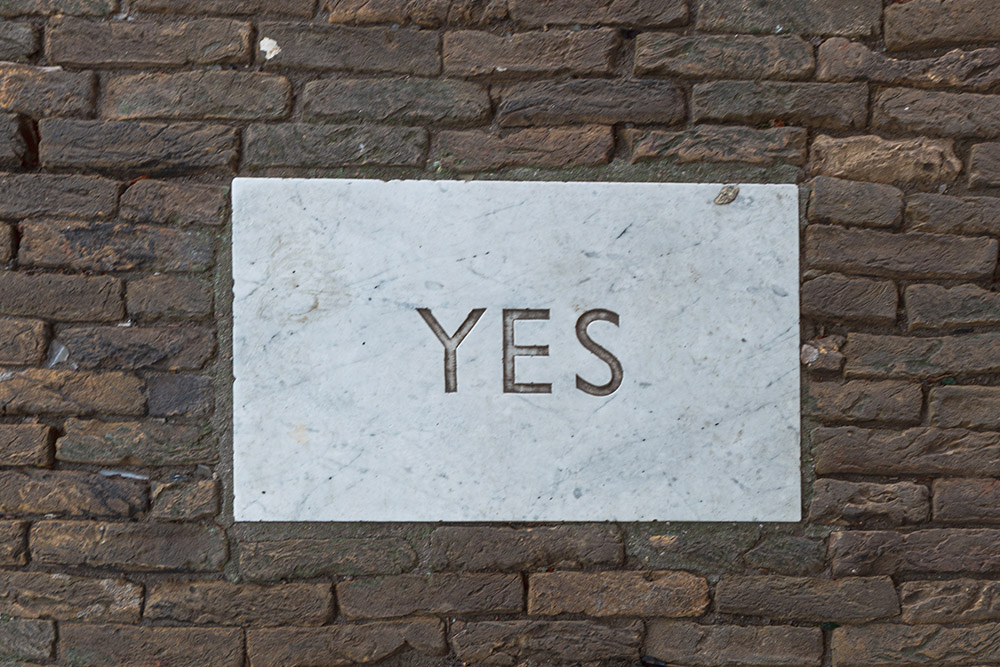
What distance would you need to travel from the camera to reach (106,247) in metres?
1.42

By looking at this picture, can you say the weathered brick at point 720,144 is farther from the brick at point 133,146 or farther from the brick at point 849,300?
the brick at point 133,146

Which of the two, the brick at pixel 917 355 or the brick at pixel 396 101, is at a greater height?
the brick at pixel 396 101

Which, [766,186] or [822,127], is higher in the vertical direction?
[822,127]

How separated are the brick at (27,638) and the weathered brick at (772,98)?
190 centimetres

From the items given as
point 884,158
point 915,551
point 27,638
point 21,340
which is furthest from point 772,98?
point 27,638

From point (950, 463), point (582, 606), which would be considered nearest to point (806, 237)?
point (950, 463)

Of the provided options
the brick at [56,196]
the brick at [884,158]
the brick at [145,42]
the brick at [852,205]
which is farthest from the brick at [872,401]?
the brick at [56,196]

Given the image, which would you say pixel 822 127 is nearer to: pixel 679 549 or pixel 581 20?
pixel 581 20

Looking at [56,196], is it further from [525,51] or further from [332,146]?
[525,51]

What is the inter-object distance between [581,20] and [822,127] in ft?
2.05

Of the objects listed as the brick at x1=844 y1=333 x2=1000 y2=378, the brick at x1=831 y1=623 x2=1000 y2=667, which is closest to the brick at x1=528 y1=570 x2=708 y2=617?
the brick at x1=831 y1=623 x2=1000 y2=667

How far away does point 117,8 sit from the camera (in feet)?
4.70

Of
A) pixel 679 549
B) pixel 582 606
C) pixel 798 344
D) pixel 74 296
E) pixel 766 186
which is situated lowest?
pixel 582 606

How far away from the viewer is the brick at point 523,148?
57.1 inches
